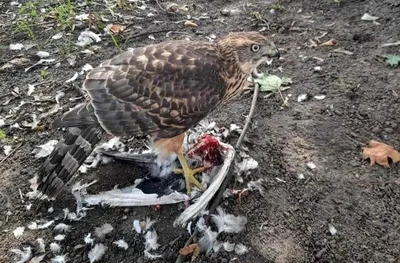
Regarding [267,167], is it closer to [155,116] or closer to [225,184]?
[225,184]

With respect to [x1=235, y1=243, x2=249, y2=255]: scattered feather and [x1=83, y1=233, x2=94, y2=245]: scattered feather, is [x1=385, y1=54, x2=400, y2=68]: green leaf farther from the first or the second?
[x1=83, y1=233, x2=94, y2=245]: scattered feather

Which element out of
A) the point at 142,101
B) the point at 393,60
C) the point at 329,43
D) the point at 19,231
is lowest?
the point at 19,231

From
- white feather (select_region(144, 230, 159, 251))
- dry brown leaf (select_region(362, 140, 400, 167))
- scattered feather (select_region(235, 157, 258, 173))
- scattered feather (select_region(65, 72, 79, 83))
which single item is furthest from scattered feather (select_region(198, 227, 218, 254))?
scattered feather (select_region(65, 72, 79, 83))

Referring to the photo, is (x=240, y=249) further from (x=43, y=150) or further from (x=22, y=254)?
(x=43, y=150)

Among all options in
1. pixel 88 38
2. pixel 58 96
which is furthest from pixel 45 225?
pixel 88 38

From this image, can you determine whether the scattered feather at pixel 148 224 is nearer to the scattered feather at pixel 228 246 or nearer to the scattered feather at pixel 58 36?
the scattered feather at pixel 228 246

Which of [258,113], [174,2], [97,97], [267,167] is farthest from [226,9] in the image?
[97,97]

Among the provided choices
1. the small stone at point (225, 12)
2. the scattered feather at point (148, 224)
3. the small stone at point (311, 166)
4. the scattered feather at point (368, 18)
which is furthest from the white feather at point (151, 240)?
the scattered feather at point (368, 18)

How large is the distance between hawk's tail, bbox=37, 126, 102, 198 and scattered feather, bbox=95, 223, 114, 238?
480 mm

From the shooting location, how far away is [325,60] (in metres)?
5.57

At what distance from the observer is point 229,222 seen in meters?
3.85

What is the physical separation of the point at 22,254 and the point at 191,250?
4.48ft

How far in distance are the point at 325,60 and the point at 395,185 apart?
6.66 ft

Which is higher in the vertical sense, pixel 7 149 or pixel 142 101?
pixel 142 101
